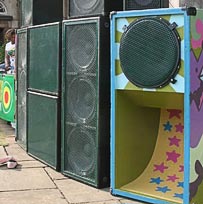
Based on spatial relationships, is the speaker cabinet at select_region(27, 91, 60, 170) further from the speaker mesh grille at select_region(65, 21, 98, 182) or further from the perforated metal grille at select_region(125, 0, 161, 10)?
the perforated metal grille at select_region(125, 0, 161, 10)

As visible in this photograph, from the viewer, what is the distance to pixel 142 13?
4.09 meters

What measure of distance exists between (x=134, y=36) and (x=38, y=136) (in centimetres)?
228

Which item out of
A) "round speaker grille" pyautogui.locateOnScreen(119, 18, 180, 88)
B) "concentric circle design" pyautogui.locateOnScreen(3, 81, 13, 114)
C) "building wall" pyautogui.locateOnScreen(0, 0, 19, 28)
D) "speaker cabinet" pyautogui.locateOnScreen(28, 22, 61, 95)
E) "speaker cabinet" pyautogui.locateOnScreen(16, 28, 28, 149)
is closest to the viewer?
"round speaker grille" pyautogui.locateOnScreen(119, 18, 180, 88)

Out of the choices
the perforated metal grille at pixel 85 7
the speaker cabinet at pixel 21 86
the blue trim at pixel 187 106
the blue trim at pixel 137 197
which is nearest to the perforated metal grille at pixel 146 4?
the perforated metal grille at pixel 85 7

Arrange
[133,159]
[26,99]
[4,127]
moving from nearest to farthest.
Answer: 1. [133,159]
2. [26,99]
3. [4,127]

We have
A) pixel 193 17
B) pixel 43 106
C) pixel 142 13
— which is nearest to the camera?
pixel 193 17

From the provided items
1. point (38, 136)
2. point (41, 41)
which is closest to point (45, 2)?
point (41, 41)

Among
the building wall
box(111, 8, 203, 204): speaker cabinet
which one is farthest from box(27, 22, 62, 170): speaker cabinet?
the building wall

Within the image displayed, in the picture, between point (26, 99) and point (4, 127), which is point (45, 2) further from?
point (4, 127)

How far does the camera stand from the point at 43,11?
252 inches

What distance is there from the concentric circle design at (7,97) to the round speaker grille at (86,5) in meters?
3.59

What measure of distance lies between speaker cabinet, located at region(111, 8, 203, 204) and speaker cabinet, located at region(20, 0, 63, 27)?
2232mm

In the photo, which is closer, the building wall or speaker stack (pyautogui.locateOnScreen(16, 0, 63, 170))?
speaker stack (pyautogui.locateOnScreen(16, 0, 63, 170))

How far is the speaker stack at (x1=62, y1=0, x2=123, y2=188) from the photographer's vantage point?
4660 millimetres
